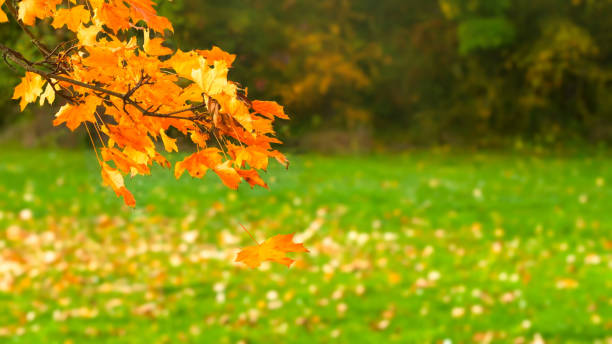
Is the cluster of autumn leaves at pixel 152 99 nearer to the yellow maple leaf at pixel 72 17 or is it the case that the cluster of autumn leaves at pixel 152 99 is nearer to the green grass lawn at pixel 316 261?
the yellow maple leaf at pixel 72 17

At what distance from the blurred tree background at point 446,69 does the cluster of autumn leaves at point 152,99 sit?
36.0 feet

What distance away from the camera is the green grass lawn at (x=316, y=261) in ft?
15.6

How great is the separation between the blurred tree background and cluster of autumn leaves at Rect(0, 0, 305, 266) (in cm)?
1096

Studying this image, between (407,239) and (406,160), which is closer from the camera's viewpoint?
(407,239)

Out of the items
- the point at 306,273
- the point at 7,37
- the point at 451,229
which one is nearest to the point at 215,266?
the point at 306,273

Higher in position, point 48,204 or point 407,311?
point 48,204

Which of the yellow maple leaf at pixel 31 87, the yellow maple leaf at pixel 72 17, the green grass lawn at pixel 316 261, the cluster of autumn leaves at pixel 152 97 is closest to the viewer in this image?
the cluster of autumn leaves at pixel 152 97

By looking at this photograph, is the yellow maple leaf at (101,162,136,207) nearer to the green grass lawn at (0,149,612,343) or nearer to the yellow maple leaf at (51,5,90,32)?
the yellow maple leaf at (51,5,90,32)

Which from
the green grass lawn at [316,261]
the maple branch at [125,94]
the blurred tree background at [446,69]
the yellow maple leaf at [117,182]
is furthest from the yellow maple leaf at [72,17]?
the blurred tree background at [446,69]

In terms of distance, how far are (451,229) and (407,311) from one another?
8.73ft

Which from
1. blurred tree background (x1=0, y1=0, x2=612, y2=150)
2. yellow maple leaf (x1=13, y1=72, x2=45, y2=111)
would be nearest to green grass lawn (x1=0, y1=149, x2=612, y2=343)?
yellow maple leaf (x1=13, y1=72, x2=45, y2=111)

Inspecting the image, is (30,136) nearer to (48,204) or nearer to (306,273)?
(48,204)

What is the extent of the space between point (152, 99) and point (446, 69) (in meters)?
15.6

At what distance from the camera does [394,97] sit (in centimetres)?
1686
